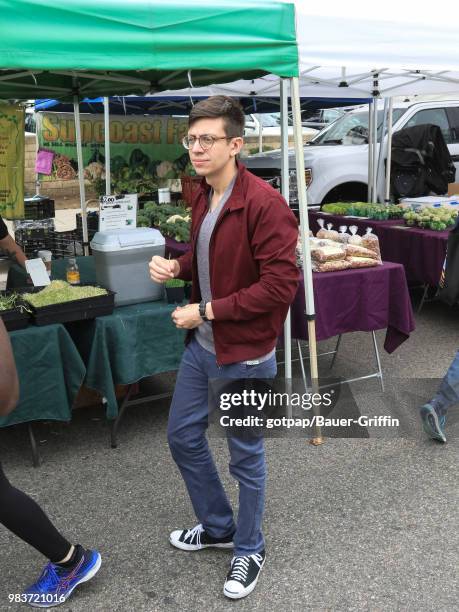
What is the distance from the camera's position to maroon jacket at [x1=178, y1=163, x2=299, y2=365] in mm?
2383

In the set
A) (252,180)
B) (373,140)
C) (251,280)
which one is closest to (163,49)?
(252,180)

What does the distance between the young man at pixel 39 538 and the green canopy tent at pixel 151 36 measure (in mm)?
1477

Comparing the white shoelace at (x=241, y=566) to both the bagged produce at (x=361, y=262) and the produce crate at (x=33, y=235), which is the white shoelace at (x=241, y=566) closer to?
the bagged produce at (x=361, y=262)

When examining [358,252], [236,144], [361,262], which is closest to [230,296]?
[236,144]

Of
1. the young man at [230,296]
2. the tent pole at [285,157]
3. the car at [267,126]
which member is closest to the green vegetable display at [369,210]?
the tent pole at [285,157]

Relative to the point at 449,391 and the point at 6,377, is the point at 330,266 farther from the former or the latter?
the point at 6,377

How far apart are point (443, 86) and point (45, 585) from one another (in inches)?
278

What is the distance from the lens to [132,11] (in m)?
3.10

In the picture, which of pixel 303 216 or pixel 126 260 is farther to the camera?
pixel 126 260

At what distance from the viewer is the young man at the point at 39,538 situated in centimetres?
216

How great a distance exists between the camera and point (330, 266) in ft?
14.9

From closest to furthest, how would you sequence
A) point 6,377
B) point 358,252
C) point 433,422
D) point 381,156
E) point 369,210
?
point 6,377 → point 433,422 → point 358,252 → point 369,210 → point 381,156

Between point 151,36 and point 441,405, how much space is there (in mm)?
2637

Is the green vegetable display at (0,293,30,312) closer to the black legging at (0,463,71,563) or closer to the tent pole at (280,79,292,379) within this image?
the black legging at (0,463,71,563)
